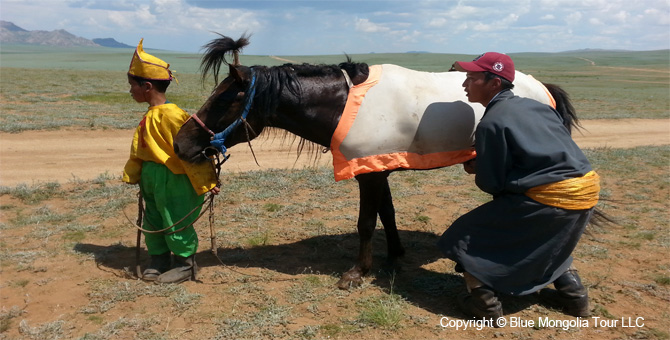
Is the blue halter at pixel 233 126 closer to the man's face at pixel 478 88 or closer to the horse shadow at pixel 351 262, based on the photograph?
the horse shadow at pixel 351 262

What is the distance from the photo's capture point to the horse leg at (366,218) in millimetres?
4055

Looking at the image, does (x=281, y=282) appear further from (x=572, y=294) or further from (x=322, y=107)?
(x=572, y=294)

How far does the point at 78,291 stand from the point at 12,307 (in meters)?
0.48

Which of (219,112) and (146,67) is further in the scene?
(146,67)

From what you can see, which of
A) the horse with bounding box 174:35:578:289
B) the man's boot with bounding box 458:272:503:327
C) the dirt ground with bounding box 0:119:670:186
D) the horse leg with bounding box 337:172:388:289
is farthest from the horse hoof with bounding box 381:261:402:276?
the dirt ground with bounding box 0:119:670:186

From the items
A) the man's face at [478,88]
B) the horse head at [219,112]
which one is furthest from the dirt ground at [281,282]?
the man's face at [478,88]

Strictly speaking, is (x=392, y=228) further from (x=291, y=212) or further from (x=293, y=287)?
(x=291, y=212)

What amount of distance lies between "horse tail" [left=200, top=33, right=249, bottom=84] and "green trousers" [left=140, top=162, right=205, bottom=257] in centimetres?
97

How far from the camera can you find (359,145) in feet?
12.4

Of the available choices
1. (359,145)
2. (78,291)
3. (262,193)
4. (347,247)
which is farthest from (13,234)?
(359,145)

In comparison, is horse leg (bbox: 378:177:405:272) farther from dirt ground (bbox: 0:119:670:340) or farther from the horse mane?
the horse mane

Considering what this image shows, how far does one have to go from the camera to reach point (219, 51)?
150 inches

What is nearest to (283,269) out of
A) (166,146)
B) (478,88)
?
(166,146)

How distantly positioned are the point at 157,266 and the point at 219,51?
82.0 inches
